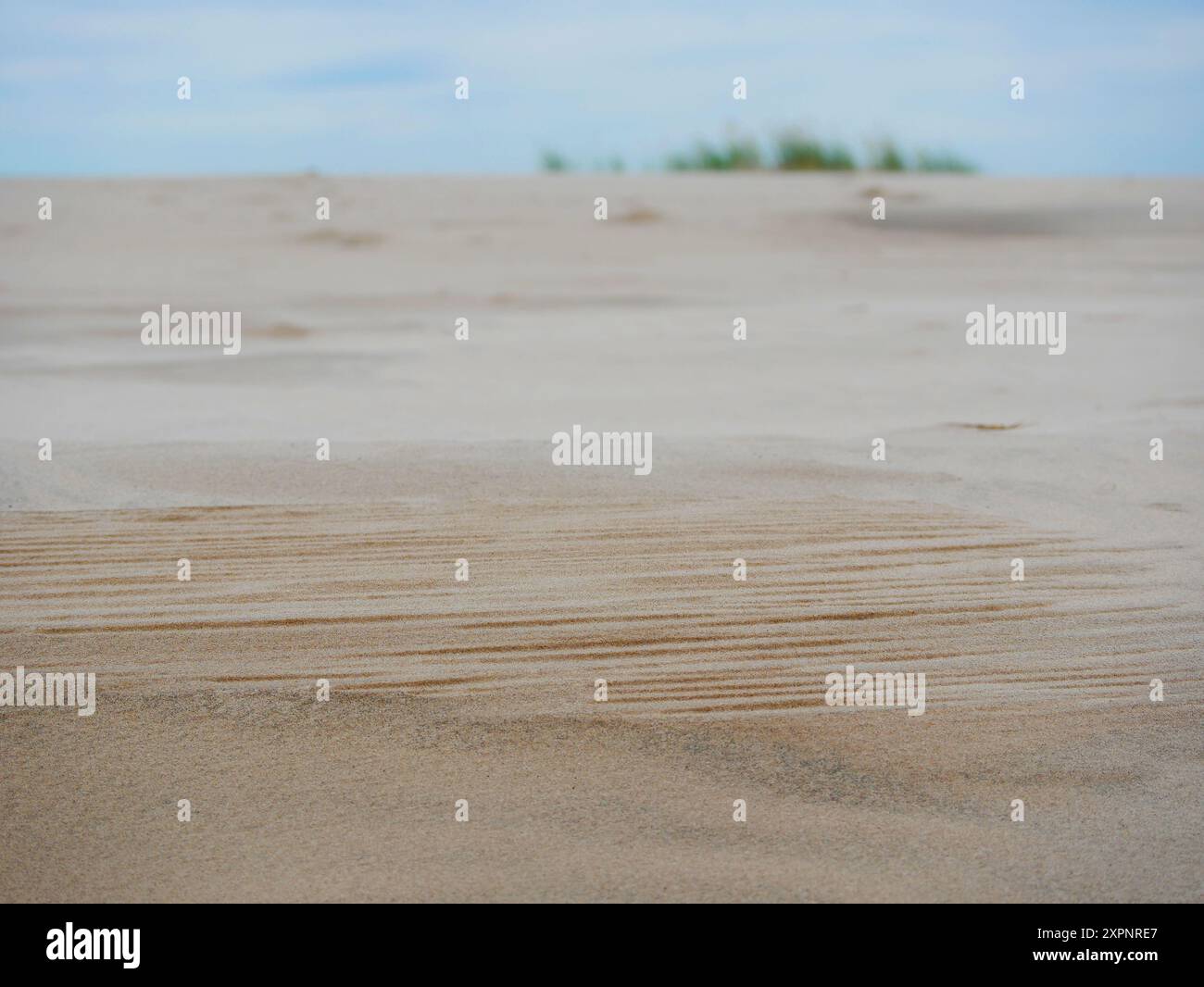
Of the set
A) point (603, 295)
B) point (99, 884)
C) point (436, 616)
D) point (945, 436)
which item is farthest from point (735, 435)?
point (603, 295)

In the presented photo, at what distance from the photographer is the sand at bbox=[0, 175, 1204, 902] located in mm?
3400

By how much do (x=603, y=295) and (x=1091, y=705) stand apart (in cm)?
1027

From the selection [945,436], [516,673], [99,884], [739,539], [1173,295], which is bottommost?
[99,884]

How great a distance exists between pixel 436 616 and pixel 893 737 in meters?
1.60

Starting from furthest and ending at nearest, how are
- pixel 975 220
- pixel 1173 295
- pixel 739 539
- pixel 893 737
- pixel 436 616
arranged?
1. pixel 975 220
2. pixel 1173 295
3. pixel 739 539
4. pixel 436 616
5. pixel 893 737

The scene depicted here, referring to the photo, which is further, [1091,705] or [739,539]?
[739,539]

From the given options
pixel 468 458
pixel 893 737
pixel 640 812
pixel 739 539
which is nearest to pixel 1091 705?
pixel 893 737

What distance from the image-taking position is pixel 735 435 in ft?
25.4

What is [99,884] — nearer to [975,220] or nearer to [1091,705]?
[1091,705]

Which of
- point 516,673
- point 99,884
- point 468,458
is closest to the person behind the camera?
point 99,884

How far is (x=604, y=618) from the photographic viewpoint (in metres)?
4.80

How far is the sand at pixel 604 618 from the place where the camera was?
3400 mm

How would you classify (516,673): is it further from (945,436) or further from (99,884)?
(945,436)

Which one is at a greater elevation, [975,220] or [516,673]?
[975,220]
